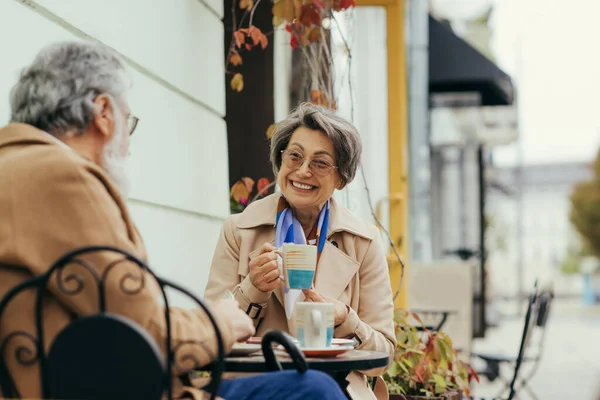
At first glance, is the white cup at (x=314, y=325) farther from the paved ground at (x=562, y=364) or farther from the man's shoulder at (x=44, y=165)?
the paved ground at (x=562, y=364)

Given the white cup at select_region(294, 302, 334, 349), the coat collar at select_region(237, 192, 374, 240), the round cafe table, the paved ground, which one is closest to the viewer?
the round cafe table

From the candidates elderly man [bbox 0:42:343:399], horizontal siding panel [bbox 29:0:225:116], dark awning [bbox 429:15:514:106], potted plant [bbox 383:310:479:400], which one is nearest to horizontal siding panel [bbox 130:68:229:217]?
horizontal siding panel [bbox 29:0:225:116]

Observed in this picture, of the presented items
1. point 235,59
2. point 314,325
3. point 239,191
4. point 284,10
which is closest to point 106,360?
point 314,325

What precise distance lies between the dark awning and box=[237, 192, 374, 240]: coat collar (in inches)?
272

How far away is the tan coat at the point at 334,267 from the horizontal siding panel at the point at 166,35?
2.95 ft

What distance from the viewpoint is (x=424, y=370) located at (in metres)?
4.39

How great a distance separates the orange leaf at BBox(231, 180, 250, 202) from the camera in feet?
16.6

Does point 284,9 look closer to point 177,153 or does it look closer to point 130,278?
point 177,153

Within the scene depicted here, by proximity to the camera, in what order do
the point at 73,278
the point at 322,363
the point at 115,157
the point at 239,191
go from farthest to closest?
1. the point at 239,191
2. the point at 322,363
3. the point at 115,157
4. the point at 73,278

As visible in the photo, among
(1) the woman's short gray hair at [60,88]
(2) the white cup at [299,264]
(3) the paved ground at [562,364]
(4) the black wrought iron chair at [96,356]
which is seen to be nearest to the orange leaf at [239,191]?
(2) the white cup at [299,264]

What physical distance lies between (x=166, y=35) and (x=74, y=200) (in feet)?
8.14

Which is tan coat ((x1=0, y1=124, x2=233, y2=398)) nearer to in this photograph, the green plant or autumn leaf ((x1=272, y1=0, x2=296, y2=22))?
autumn leaf ((x1=272, y1=0, x2=296, y2=22))

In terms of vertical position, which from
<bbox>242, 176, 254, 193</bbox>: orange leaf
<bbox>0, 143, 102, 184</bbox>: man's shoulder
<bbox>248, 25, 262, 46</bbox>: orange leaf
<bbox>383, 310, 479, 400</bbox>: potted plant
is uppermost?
<bbox>248, 25, 262, 46</bbox>: orange leaf

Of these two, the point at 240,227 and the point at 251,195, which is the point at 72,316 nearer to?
the point at 240,227
